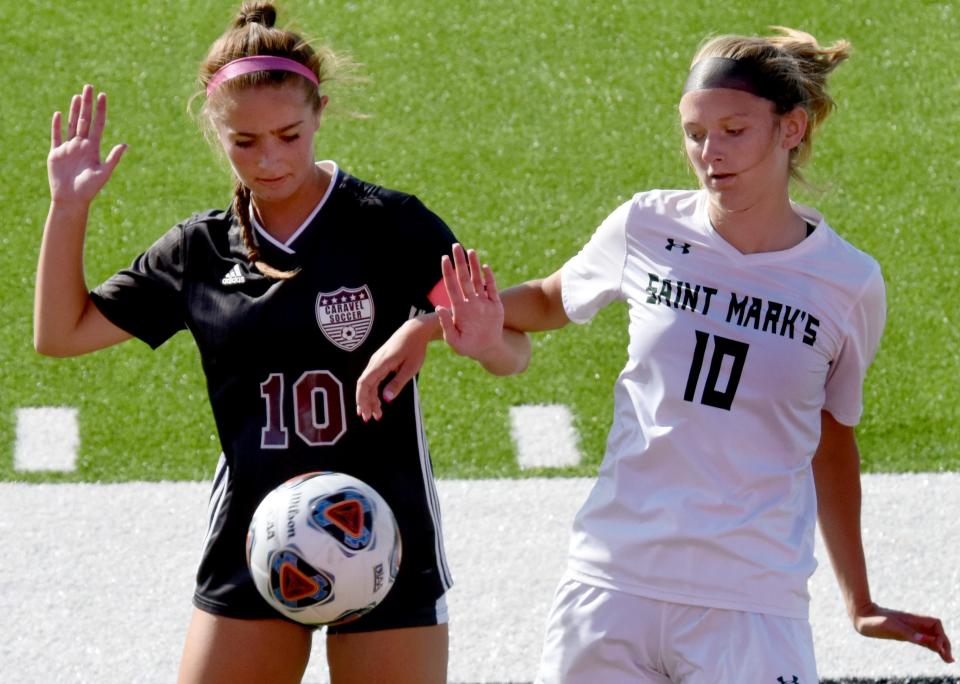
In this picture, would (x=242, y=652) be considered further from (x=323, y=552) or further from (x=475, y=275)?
(x=475, y=275)

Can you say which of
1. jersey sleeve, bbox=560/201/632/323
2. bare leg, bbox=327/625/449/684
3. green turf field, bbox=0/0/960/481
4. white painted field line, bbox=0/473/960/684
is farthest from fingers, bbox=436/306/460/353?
green turf field, bbox=0/0/960/481

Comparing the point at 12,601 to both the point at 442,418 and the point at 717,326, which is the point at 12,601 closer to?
the point at 442,418

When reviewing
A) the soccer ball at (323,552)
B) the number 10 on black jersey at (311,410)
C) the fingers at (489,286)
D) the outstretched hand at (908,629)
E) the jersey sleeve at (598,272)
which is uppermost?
the jersey sleeve at (598,272)

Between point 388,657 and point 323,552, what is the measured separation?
318 mm

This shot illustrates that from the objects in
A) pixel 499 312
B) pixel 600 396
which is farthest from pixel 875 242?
pixel 499 312

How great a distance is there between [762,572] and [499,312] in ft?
2.58

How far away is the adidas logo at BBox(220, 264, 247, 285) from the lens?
3484 mm

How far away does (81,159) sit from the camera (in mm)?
3629

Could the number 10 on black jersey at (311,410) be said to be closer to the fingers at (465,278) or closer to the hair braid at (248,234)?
the hair braid at (248,234)

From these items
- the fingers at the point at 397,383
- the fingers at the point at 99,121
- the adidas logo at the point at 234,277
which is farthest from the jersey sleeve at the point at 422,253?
the fingers at the point at 99,121

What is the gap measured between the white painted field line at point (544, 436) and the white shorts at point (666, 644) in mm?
2957

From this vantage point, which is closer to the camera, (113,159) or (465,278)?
(465,278)

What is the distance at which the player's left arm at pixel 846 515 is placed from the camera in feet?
11.4

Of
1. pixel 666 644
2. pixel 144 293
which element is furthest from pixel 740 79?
pixel 144 293
